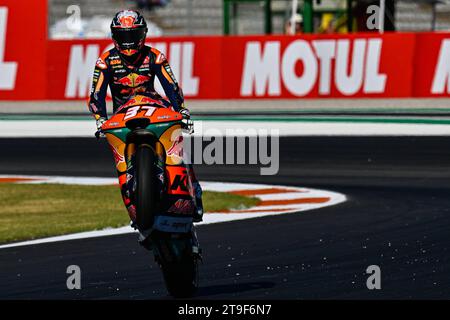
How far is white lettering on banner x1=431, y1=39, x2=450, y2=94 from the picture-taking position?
85.7 ft

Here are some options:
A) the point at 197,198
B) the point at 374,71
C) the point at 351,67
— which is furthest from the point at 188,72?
the point at 197,198

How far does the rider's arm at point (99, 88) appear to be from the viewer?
28.6 feet

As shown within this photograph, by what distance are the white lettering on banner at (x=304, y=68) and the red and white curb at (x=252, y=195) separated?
10.8m

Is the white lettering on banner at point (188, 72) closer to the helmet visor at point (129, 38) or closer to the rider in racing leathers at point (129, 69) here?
the rider in racing leathers at point (129, 69)

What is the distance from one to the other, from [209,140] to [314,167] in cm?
399

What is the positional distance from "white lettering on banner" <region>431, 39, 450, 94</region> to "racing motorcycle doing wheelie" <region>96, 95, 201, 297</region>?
60.6 feet

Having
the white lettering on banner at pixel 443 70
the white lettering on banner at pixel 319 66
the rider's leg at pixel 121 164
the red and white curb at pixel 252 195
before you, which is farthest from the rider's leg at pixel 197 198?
the white lettering on banner at pixel 319 66

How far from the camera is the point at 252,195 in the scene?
14617mm

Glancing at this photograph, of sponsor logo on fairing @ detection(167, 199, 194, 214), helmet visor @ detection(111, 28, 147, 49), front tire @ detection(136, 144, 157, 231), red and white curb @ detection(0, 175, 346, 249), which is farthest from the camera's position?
red and white curb @ detection(0, 175, 346, 249)

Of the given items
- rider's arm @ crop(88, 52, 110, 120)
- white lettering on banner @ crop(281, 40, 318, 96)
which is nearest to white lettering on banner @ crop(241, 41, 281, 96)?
white lettering on banner @ crop(281, 40, 318, 96)

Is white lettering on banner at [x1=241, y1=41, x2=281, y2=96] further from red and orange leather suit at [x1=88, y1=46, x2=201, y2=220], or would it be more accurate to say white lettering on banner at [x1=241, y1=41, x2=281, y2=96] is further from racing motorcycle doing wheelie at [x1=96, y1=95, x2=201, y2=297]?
racing motorcycle doing wheelie at [x1=96, y1=95, x2=201, y2=297]

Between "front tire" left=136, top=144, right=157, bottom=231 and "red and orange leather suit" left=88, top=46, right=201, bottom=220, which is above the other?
"red and orange leather suit" left=88, top=46, right=201, bottom=220
